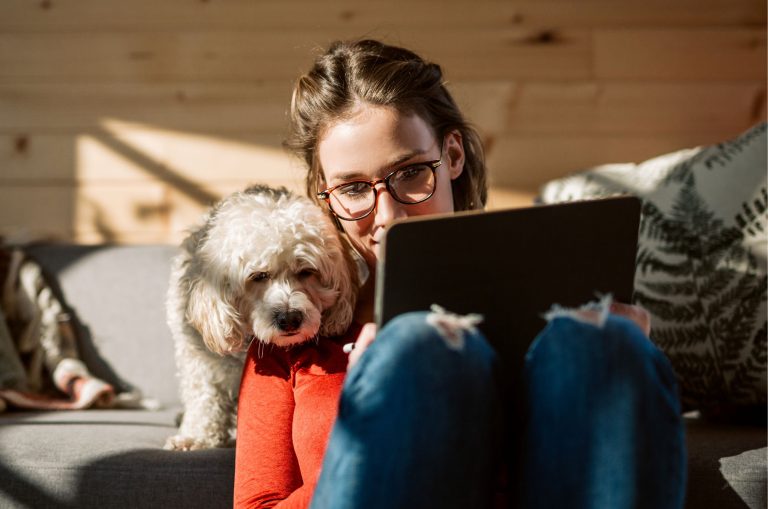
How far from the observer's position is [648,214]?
171 centimetres

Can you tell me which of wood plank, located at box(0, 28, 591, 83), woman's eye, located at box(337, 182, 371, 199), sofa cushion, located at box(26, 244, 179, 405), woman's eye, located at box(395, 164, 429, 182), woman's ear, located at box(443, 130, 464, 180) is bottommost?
sofa cushion, located at box(26, 244, 179, 405)

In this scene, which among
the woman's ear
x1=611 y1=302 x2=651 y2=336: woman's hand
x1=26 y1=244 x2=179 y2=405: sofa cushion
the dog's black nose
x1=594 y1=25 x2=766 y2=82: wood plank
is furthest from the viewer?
x1=594 y1=25 x2=766 y2=82: wood plank

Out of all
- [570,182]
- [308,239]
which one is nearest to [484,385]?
[308,239]

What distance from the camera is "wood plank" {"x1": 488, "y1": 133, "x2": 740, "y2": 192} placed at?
2348 millimetres

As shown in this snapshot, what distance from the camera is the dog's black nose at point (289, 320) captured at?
1.24 meters

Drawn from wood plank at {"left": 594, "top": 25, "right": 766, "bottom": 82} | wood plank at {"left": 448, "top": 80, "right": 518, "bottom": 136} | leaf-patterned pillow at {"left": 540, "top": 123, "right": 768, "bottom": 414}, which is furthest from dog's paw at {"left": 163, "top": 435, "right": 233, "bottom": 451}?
wood plank at {"left": 594, "top": 25, "right": 766, "bottom": 82}

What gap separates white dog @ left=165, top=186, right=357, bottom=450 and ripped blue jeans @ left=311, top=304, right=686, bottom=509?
425mm

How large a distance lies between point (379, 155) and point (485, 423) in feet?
1.97

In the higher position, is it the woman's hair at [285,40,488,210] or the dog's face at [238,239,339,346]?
the woman's hair at [285,40,488,210]

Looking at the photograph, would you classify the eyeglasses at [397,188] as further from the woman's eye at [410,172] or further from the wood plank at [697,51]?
the wood plank at [697,51]

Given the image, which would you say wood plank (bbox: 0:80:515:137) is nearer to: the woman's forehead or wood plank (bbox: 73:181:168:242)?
wood plank (bbox: 73:181:168:242)

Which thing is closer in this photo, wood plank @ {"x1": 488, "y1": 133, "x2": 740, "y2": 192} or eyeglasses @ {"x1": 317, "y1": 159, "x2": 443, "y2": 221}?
eyeglasses @ {"x1": 317, "y1": 159, "x2": 443, "y2": 221}

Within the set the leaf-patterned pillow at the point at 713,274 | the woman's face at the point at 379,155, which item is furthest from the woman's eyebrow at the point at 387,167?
the leaf-patterned pillow at the point at 713,274

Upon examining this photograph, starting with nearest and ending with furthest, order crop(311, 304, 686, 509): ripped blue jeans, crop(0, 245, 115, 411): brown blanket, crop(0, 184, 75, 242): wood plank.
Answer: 1. crop(311, 304, 686, 509): ripped blue jeans
2. crop(0, 245, 115, 411): brown blanket
3. crop(0, 184, 75, 242): wood plank
